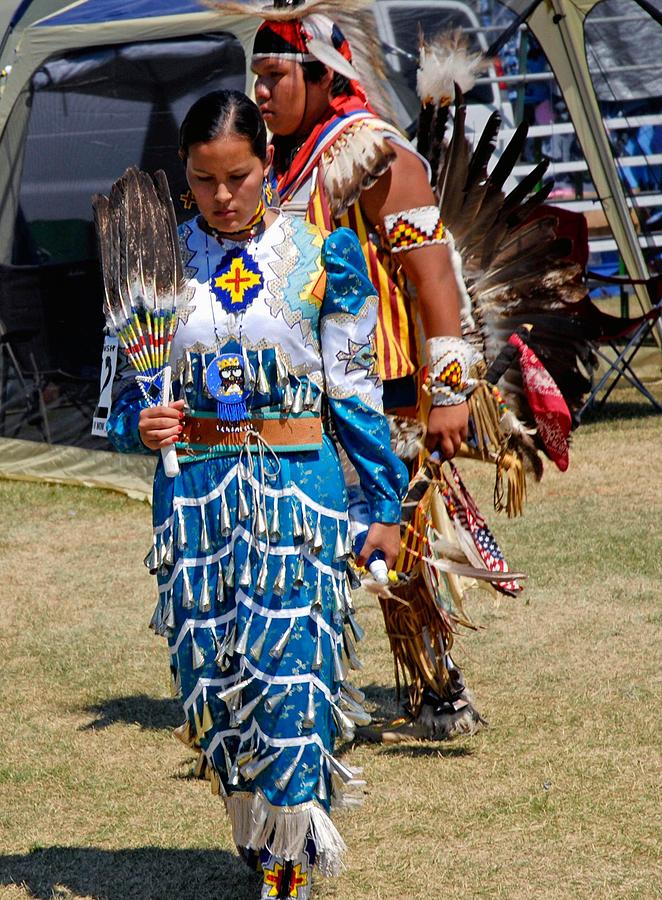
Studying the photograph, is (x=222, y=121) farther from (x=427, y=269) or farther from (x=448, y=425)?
(x=448, y=425)

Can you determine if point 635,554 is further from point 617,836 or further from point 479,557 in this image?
point 617,836

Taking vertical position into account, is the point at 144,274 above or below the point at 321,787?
above

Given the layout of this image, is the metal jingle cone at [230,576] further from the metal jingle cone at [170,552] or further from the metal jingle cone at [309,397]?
the metal jingle cone at [309,397]

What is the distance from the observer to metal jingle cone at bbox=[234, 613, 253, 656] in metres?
2.55

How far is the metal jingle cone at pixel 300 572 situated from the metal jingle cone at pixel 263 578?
0.06m

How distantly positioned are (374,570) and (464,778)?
3.82ft

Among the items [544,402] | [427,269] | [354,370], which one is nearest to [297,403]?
[354,370]

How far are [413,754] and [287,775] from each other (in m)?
1.23

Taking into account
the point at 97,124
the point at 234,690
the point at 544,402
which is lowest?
the point at 234,690

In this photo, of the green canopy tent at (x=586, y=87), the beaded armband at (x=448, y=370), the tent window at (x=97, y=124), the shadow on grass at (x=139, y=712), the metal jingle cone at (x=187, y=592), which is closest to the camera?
the metal jingle cone at (x=187, y=592)

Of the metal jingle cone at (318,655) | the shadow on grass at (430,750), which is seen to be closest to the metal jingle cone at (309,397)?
the metal jingle cone at (318,655)

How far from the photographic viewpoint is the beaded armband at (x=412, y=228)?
3.27 m

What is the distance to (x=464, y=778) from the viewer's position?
355 centimetres

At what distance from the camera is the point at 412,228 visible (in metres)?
3.28
